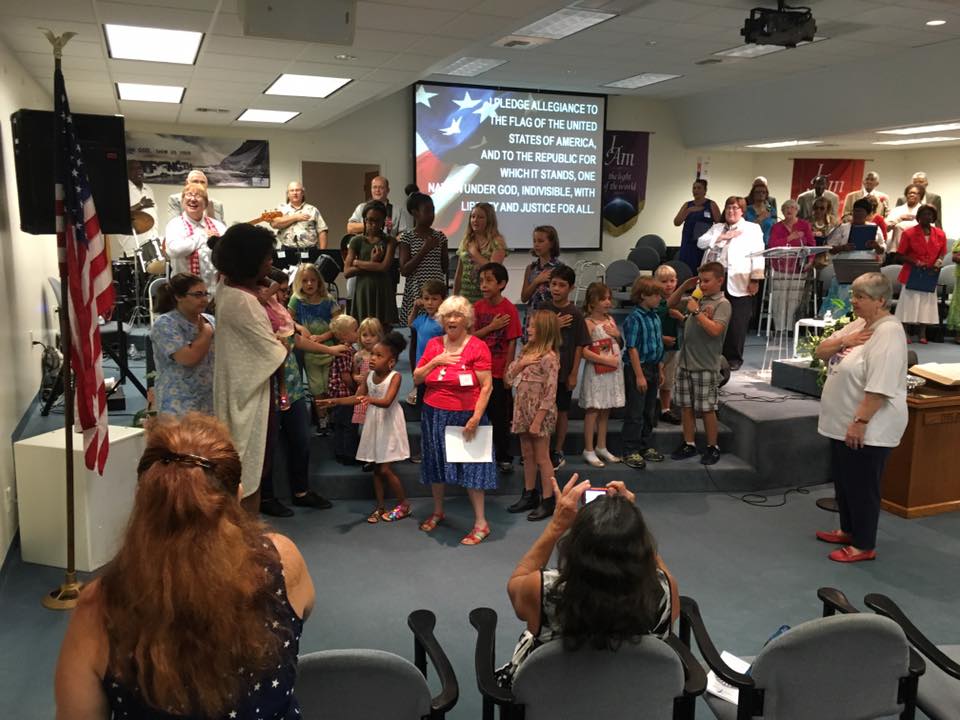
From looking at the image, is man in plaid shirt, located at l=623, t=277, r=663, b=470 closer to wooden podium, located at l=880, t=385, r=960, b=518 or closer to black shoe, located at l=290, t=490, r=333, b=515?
wooden podium, located at l=880, t=385, r=960, b=518

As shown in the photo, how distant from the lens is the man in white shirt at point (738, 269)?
709 centimetres

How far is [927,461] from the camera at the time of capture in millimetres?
5004

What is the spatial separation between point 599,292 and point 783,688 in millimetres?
3343

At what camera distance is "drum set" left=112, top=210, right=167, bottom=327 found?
8.16 m

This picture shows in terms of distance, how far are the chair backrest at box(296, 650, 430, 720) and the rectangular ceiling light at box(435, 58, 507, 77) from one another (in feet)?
27.6

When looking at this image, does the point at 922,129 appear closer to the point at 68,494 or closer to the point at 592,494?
the point at 592,494

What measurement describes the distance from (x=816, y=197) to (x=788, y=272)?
2.74m

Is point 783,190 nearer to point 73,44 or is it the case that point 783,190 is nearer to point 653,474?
point 653,474

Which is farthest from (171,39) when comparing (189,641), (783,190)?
(783,190)

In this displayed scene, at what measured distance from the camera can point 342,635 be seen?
135 inches

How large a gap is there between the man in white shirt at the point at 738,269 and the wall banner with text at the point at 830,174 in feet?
23.8

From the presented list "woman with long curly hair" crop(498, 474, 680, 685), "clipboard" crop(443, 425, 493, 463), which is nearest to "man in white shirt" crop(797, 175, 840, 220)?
"clipboard" crop(443, 425, 493, 463)

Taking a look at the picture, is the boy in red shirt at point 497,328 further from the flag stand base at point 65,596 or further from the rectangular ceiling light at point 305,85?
the rectangular ceiling light at point 305,85

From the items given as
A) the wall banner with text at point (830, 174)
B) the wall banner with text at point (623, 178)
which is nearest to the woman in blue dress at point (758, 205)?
the wall banner with text at point (623, 178)
